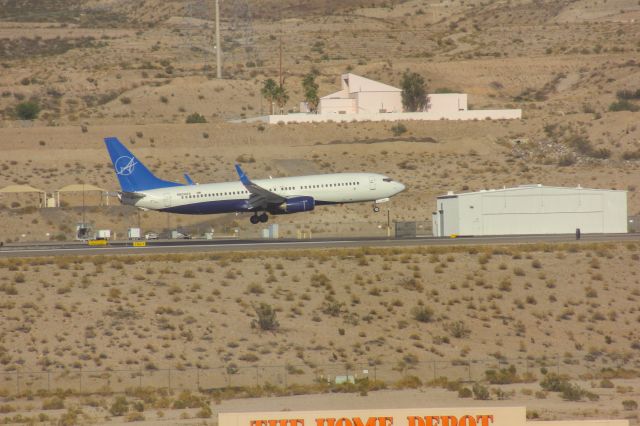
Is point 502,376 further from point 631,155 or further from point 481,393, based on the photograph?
point 631,155

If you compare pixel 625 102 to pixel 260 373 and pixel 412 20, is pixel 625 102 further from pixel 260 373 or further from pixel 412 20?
pixel 260 373

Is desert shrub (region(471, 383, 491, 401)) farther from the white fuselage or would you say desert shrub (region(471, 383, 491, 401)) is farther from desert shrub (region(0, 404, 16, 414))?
the white fuselage

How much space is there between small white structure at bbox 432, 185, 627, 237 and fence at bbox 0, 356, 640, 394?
30870 millimetres

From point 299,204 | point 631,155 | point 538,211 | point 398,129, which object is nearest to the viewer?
point 299,204

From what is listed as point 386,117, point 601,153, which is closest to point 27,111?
point 386,117

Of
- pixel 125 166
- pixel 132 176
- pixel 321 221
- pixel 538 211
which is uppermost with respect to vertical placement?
pixel 125 166

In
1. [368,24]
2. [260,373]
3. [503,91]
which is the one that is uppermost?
[368,24]

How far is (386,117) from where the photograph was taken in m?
124

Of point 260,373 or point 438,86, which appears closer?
point 260,373

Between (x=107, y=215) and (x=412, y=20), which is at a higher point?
(x=412, y=20)

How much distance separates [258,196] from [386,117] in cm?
4996

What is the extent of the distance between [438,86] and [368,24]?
45.6 metres

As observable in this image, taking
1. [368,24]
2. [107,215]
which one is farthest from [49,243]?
[368,24]

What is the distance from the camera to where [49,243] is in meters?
82.1
